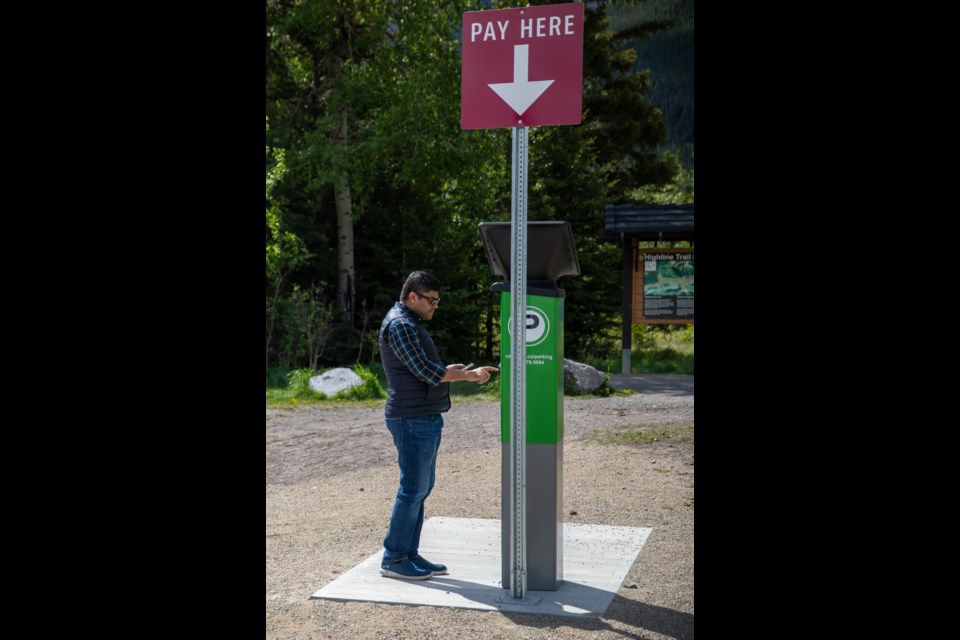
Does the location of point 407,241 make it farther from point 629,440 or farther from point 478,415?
point 629,440

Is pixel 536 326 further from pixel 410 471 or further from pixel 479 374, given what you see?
pixel 410 471

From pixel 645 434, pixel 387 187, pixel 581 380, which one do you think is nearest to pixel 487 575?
pixel 645 434

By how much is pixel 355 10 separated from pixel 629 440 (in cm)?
1291

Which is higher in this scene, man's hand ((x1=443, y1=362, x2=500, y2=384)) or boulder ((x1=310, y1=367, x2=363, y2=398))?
man's hand ((x1=443, y1=362, x2=500, y2=384))

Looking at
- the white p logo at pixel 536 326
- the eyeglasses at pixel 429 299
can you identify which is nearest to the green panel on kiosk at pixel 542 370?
the white p logo at pixel 536 326

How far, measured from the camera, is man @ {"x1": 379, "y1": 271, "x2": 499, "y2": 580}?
16.5ft

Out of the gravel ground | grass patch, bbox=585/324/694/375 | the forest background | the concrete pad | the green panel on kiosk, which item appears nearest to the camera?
the gravel ground

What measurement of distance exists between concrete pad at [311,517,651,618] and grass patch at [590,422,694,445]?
3.53 m

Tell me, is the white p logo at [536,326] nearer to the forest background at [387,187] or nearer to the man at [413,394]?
the man at [413,394]

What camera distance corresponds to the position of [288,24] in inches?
739

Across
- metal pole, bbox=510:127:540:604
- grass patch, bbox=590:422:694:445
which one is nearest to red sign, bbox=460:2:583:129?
metal pole, bbox=510:127:540:604

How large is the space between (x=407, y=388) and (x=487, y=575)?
1.20 meters

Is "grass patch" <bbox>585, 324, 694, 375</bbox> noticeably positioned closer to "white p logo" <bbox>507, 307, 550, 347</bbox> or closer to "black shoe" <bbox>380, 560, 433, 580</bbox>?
"black shoe" <bbox>380, 560, 433, 580</bbox>

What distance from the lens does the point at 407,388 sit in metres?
5.08
